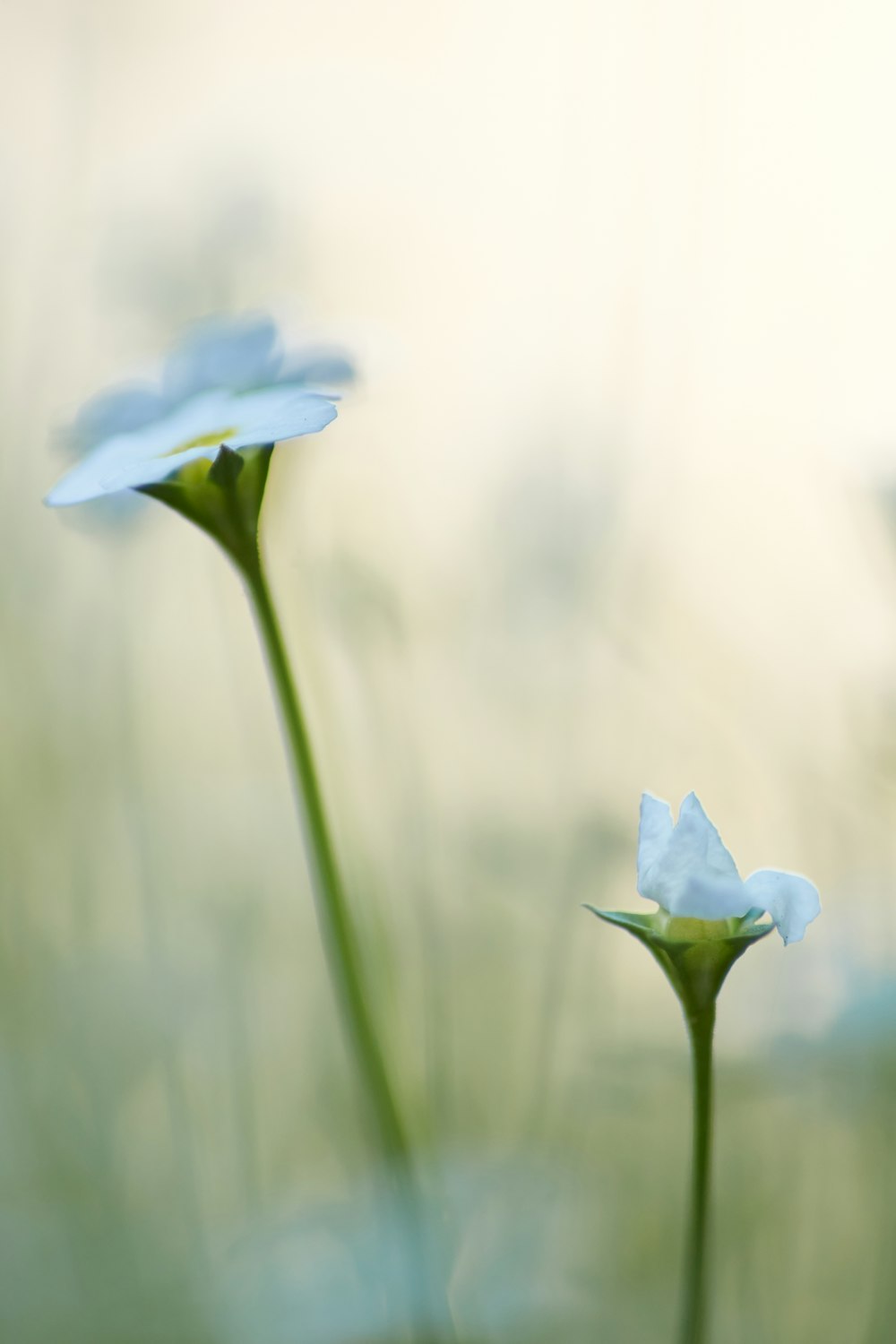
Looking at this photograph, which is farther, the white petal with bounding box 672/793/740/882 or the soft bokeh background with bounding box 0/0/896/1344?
the soft bokeh background with bounding box 0/0/896/1344

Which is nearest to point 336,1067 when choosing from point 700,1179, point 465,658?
point 465,658

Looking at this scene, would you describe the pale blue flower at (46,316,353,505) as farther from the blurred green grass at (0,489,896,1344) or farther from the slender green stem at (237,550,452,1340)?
the blurred green grass at (0,489,896,1344)

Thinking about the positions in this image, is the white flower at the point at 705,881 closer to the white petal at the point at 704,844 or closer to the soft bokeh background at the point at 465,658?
the white petal at the point at 704,844

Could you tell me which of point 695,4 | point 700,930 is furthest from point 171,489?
point 695,4

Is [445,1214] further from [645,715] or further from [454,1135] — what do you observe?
[645,715]

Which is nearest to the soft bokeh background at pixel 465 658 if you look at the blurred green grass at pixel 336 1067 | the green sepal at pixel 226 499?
the blurred green grass at pixel 336 1067

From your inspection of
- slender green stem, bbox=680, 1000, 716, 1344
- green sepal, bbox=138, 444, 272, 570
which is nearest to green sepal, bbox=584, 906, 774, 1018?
slender green stem, bbox=680, 1000, 716, 1344
